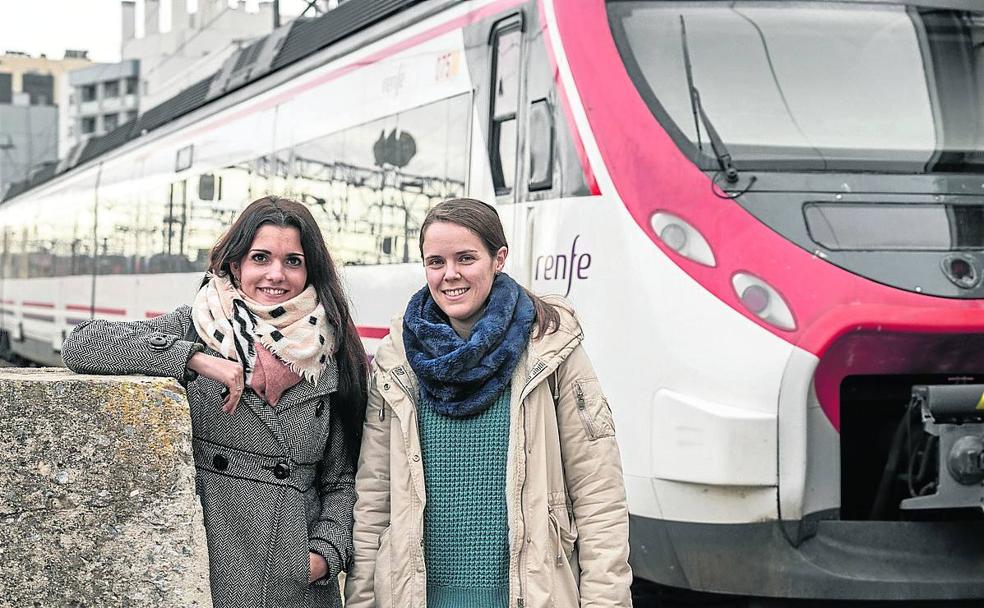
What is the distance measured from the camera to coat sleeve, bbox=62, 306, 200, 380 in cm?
288

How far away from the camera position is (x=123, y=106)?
275 feet

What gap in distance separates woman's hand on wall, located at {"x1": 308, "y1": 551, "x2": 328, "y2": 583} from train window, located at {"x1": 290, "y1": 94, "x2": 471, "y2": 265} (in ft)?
12.3

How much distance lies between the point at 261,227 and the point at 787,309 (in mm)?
2457

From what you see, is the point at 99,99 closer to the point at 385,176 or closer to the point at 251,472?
the point at 385,176

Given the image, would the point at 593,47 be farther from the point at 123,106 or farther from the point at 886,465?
the point at 123,106

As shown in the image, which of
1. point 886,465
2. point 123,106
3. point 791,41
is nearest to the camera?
point 886,465

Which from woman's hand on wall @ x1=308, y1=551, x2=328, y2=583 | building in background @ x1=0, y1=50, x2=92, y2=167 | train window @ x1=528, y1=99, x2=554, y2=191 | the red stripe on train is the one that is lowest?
the red stripe on train

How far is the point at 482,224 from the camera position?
3.14 meters

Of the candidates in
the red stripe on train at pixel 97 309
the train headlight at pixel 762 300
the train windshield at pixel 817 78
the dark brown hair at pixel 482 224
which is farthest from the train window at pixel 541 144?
the red stripe on train at pixel 97 309

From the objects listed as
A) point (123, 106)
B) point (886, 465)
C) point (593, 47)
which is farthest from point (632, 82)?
point (123, 106)

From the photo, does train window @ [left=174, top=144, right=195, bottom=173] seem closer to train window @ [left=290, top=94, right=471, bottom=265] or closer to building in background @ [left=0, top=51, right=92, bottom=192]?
train window @ [left=290, top=94, right=471, bottom=265]

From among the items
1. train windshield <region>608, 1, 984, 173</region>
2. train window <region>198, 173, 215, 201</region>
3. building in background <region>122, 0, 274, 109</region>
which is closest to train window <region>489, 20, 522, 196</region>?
train windshield <region>608, 1, 984, 173</region>

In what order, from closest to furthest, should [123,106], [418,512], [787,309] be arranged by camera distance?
[418,512] < [787,309] < [123,106]

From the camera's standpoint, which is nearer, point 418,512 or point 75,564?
point 75,564
